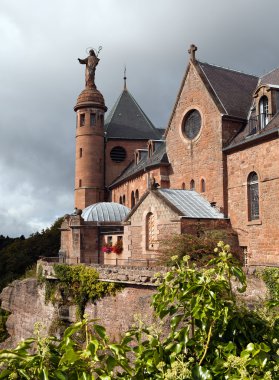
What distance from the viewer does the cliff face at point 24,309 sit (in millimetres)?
24281

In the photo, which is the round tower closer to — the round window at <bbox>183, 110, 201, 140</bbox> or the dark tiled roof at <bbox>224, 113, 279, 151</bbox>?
the round window at <bbox>183, 110, 201, 140</bbox>

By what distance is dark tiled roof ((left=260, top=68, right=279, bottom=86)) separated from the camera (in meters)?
26.9

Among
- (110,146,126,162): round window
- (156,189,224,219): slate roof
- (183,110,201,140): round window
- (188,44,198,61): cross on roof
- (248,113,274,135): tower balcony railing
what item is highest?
(188,44,198,61): cross on roof

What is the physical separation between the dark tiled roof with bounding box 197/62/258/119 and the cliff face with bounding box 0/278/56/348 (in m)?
15.4

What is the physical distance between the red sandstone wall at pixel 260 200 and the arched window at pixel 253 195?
0.21m

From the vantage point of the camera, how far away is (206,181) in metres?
26.6

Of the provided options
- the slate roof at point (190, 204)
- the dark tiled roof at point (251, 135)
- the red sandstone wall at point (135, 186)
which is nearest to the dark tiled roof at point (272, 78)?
the dark tiled roof at point (251, 135)

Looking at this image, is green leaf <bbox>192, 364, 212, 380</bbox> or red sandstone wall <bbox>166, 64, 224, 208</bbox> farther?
red sandstone wall <bbox>166, 64, 224, 208</bbox>

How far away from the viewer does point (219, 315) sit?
14.4 ft

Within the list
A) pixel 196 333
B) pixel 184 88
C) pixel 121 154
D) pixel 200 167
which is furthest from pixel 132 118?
pixel 196 333

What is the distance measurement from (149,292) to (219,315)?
511 inches

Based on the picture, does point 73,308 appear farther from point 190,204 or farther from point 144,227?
point 190,204

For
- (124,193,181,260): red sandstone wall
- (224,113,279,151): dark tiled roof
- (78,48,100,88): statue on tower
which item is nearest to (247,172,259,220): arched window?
(224,113,279,151): dark tiled roof

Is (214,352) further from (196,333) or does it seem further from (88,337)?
(88,337)
